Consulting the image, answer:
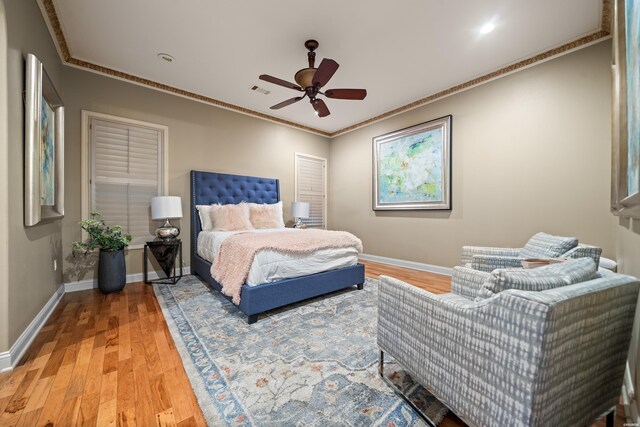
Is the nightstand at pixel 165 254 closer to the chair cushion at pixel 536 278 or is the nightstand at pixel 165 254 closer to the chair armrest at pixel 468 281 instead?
the chair armrest at pixel 468 281

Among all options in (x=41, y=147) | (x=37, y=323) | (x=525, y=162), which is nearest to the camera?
(x=37, y=323)

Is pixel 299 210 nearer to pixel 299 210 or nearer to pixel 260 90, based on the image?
pixel 299 210

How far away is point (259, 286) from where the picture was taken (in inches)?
93.4

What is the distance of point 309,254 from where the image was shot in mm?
2807

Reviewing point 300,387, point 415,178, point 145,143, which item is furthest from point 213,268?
point 415,178

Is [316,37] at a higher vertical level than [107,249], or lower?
higher

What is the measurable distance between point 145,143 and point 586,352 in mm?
4709

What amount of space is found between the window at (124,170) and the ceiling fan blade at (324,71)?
2611 mm

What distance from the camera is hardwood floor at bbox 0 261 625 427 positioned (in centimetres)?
129

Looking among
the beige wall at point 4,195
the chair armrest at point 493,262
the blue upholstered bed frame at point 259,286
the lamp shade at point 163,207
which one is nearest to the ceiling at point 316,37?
the beige wall at point 4,195

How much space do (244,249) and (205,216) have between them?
1814mm

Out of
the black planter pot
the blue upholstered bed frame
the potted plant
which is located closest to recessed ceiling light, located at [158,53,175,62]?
the blue upholstered bed frame

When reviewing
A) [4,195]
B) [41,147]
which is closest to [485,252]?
[4,195]

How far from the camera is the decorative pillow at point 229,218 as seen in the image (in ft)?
12.5
